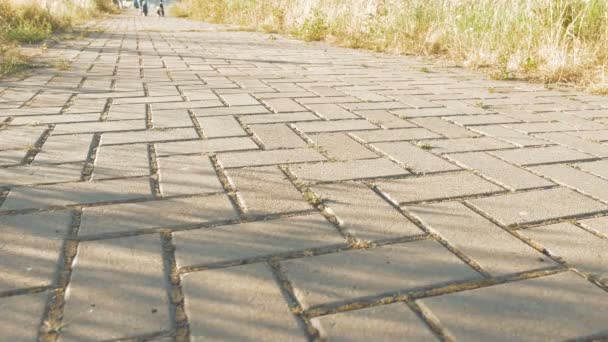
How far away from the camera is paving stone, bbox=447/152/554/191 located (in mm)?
2020

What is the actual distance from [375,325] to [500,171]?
1.29 metres

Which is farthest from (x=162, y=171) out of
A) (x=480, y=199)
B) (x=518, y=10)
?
(x=518, y=10)

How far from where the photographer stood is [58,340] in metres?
1.06

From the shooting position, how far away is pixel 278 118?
10.0 ft

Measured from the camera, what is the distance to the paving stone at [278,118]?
2982mm

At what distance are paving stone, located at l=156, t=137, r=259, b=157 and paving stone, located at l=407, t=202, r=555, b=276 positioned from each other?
992 mm

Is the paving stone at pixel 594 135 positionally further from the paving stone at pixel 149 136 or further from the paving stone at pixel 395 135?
the paving stone at pixel 149 136

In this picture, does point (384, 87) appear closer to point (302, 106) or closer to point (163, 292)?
point (302, 106)

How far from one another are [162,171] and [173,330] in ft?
3.56

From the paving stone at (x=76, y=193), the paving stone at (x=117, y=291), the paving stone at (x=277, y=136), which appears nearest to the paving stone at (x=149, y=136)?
the paving stone at (x=277, y=136)

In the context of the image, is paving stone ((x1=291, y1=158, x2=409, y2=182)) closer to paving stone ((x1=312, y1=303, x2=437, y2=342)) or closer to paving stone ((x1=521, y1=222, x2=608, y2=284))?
paving stone ((x1=521, y1=222, x2=608, y2=284))

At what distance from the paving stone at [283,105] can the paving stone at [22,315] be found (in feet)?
7.29

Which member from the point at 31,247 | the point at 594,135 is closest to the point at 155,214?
the point at 31,247

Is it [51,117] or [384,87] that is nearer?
[51,117]
